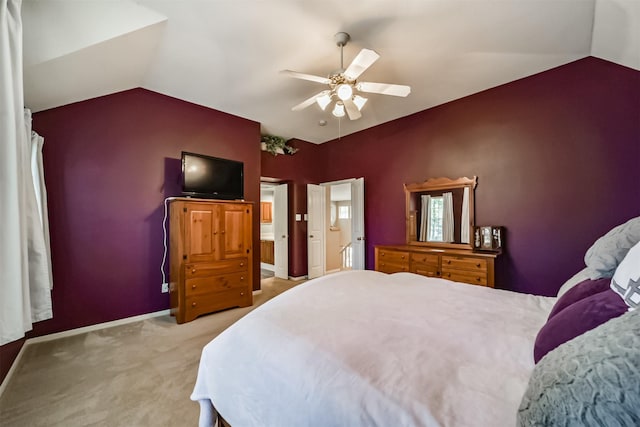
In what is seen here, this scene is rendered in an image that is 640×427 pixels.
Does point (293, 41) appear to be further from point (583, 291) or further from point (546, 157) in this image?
point (546, 157)

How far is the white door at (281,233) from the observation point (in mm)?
5340

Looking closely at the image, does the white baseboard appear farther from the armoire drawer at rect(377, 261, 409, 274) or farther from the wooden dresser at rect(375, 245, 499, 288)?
the wooden dresser at rect(375, 245, 499, 288)

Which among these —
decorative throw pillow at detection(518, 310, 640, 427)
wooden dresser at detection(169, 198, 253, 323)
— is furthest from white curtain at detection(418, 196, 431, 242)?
decorative throw pillow at detection(518, 310, 640, 427)

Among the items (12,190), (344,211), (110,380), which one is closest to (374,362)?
(12,190)

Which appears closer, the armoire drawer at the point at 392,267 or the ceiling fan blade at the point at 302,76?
the ceiling fan blade at the point at 302,76

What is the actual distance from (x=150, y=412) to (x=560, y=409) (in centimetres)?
215

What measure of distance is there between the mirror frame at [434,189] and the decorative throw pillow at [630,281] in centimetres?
262

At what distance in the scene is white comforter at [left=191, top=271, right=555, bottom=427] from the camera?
0.79m

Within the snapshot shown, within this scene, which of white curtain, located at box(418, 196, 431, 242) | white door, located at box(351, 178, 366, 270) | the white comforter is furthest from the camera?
white door, located at box(351, 178, 366, 270)

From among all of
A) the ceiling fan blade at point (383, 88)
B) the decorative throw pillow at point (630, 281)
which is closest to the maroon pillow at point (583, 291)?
the decorative throw pillow at point (630, 281)

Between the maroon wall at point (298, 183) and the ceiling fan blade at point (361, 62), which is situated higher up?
the ceiling fan blade at point (361, 62)

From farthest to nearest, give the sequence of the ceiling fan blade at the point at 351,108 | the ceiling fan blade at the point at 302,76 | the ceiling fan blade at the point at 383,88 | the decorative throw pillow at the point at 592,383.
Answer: the ceiling fan blade at the point at 351,108, the ceiling fan blade at the point at 383,88, the ceiling fan blade at the point at 302,76, the decorative throw pillow at the point at 592,383

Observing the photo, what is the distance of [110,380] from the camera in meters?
2.03

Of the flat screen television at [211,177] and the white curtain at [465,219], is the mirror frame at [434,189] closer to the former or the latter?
the white curtain at [465,219]
